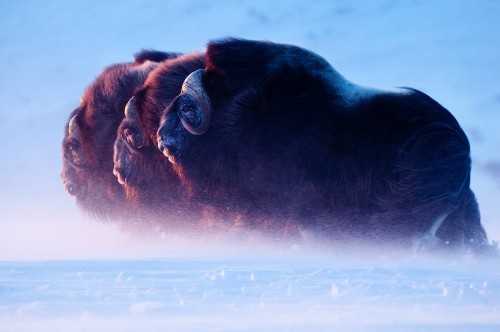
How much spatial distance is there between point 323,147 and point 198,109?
2.26 feet

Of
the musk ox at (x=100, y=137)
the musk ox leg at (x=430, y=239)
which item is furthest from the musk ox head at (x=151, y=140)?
the musk ox leg at (x=430, y=239)

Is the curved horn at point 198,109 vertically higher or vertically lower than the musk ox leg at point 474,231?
higher

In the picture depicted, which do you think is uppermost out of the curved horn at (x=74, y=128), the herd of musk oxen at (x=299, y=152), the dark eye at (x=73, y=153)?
the curved horn at (x=74, y=128)

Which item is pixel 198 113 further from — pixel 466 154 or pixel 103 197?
pixel 103 197

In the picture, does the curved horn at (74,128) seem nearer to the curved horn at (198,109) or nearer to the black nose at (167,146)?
the black nose at (167,146)

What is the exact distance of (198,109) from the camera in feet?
11.7

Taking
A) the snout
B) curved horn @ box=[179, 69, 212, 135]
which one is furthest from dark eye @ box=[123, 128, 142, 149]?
curved horn @ box=[179, 69, 212, 135]

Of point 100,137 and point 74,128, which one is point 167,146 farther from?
point 74,128

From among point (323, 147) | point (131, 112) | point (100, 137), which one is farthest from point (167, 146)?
point (100, 137)

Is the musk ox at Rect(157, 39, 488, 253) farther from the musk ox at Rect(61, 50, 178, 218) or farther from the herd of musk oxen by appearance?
the musk ox at Rect(61, 50, 178, 218)

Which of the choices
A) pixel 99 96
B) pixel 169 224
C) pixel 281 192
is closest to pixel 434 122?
pixel 281 192

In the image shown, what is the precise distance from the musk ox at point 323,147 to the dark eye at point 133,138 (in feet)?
1.56

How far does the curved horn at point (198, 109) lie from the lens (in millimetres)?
3590

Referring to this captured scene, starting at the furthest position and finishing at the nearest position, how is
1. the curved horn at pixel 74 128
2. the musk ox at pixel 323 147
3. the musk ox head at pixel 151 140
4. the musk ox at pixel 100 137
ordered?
the curved horn at pixel 74 128
the musk ox at pixel 100 137
the musk ox head at pixel 151 140
the musk ox at pixel 323 147
